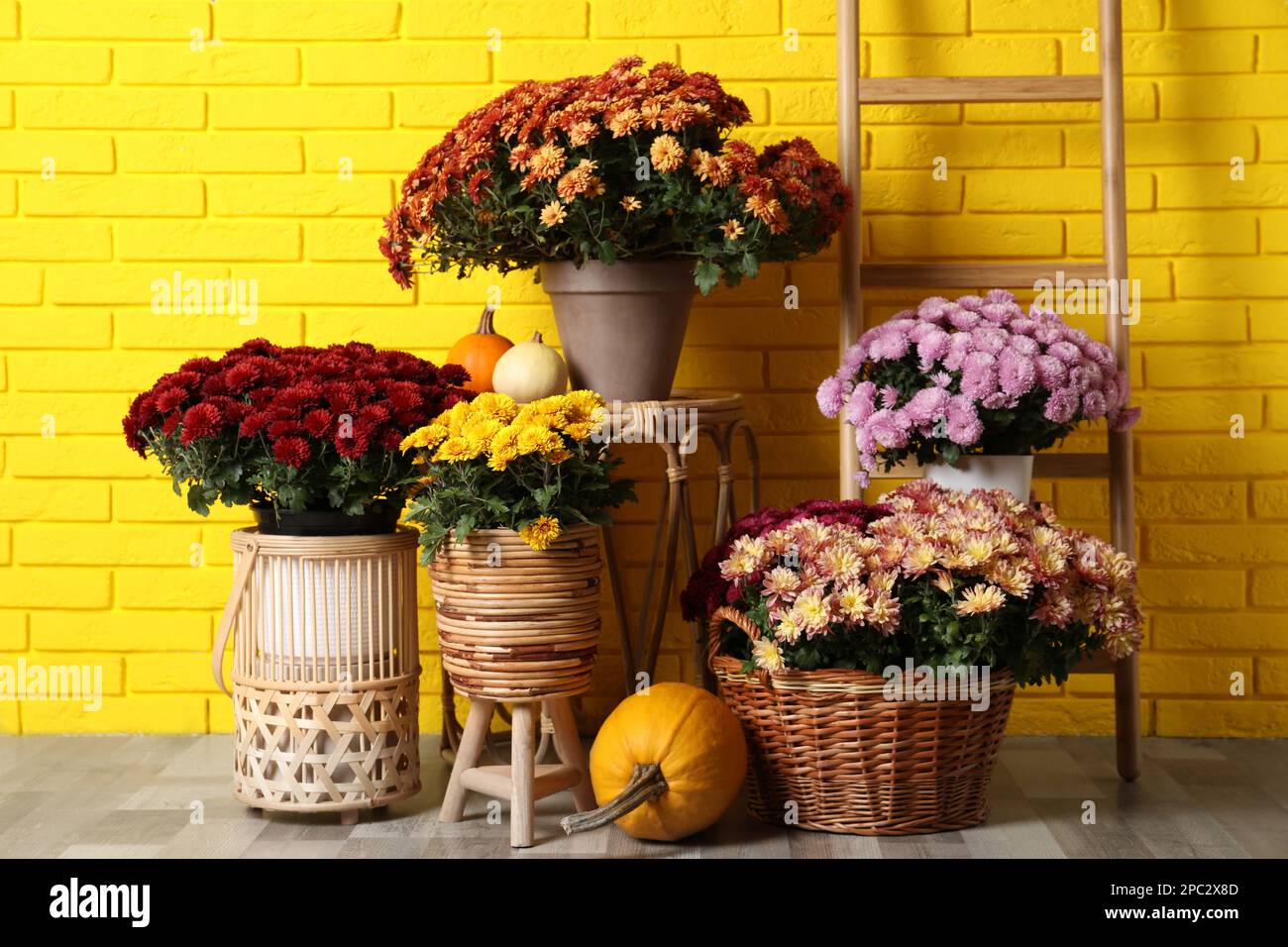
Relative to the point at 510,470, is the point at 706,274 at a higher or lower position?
higher

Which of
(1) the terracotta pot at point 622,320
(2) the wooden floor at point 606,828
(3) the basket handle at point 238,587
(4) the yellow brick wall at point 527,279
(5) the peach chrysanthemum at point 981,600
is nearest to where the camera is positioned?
(5) the peach chrysanthemum at point 981,600

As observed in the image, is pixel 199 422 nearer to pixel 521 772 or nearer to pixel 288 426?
pixel 288 426

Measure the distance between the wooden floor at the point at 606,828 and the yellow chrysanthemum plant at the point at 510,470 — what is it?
44 cm

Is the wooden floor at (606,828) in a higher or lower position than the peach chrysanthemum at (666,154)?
lower

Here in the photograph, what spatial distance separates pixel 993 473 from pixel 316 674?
43.1 inches

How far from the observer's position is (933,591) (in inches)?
83.7

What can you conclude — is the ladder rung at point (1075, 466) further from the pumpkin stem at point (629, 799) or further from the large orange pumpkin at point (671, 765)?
the pumpkin stem at point (629, 799)

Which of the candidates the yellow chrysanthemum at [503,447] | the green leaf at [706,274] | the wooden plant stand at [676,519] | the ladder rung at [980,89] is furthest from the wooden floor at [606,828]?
the ladder rung at [980,89]

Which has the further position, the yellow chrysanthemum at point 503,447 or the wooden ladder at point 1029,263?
the wooden ladder at point 1029,263

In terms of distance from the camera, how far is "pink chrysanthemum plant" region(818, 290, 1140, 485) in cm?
227

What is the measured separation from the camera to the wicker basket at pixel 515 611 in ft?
7.18

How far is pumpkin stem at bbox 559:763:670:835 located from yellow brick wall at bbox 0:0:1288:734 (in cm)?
74

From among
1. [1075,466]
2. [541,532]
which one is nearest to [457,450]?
[541,532]

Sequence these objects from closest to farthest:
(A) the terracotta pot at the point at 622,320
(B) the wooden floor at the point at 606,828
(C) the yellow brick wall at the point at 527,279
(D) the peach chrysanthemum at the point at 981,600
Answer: (D) the peach chrysanthemum at the point at 981,600, (B) the wooden floor at the point at 606,828, (A) the terracotta pot at the point at 622,320, (C) the yellow brick wall at the point at 527,279
